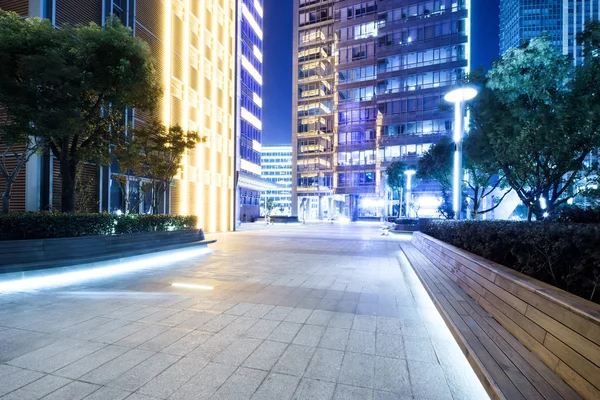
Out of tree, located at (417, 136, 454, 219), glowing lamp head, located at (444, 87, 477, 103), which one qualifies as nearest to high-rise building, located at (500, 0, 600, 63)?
tree, located at (417, 136, 454, 219)

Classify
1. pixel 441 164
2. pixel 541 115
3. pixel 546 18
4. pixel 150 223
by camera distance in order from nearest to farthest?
pixel 541 115 → pixel 150 223 → pixel 441 164 → pixel 546 18

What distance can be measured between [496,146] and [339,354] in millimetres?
13326

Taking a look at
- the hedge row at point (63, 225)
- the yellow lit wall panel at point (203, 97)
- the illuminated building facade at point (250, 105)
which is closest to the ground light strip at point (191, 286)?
the hedge row at point (63, 225)

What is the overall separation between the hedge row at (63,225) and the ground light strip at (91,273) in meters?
1.21

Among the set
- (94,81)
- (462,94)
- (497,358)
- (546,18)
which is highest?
(546,18)

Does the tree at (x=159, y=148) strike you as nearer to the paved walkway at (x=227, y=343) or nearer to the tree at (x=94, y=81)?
the tree at (x=94, y=81)

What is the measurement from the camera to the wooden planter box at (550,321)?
240 cm

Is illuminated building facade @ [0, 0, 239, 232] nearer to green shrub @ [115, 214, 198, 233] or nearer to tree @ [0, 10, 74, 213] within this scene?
green shrub @ [115, 214, 198, 233]

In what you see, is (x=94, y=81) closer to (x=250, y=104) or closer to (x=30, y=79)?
(x=30, y=79)

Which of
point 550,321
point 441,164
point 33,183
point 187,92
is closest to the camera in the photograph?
point 550,321

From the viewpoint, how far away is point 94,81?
887 centimetres

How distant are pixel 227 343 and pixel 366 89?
56.4 meters

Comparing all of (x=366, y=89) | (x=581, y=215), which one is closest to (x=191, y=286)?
(x=581, y=215)

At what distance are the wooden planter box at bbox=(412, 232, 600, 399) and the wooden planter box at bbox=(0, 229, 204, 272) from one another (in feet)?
29.6
